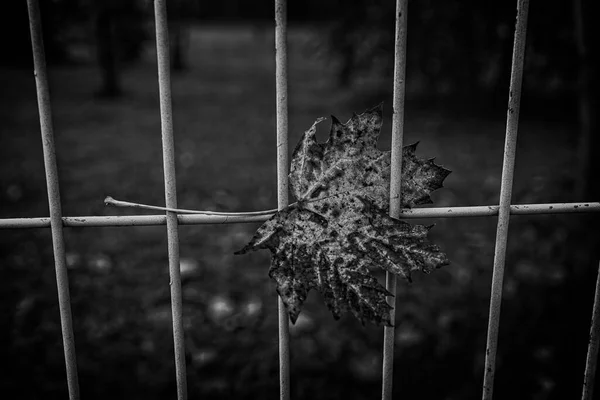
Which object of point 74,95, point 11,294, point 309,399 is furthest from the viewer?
point 74,95

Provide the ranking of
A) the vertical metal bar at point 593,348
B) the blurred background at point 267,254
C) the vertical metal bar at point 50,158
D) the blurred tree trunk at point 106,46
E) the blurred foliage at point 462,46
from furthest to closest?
1. the blurred tree trunk at point 106,46
2. the blurred foliage at point 462,46
3. the blurred background at point 267,254
4. the vertical metal bar at point 593,348
5. the vertical metal bar at point 50,158

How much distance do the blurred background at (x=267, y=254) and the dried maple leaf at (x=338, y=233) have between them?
1436mm

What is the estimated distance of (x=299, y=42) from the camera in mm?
24516

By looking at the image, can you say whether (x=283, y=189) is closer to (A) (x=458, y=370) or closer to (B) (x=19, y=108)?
(A) (x=458, y=370)

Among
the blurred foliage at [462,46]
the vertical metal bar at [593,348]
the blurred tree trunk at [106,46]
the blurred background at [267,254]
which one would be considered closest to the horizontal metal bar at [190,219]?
the vertical metal bar at [593,348]

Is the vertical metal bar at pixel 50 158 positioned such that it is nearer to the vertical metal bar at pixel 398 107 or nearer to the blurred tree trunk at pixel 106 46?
the vertical metal bar at pixel 398 107

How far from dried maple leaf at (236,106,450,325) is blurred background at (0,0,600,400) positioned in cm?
144

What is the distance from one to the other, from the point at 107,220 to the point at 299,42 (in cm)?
2466

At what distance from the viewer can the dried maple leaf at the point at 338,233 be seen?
973mm

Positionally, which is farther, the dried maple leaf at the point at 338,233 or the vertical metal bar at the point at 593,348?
the vertical metal bar at the point at 593,348

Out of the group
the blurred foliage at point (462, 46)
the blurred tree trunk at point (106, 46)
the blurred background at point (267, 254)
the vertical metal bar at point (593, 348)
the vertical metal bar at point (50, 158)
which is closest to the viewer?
the vertical metal bar at point (50, 158)

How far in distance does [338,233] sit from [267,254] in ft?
9.21

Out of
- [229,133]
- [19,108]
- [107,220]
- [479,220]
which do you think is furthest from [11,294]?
[19,108]

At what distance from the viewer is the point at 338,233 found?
0.99 metres
